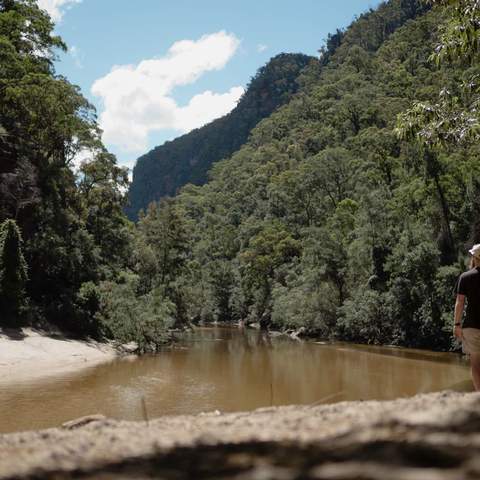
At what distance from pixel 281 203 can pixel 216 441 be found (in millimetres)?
82542

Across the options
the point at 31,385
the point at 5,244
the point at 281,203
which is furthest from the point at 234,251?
the point at 31,385

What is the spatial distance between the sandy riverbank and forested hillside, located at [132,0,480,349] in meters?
16.4

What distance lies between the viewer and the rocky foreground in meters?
2.10

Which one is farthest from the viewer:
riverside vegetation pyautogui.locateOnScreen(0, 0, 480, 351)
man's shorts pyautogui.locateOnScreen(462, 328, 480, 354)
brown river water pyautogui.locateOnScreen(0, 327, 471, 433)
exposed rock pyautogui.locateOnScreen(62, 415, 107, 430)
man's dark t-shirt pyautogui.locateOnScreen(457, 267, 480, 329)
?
riverside vegetation pyautogui.locateOnScreen(0, 0, 480, 351)

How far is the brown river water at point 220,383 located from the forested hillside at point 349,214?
6349 mm

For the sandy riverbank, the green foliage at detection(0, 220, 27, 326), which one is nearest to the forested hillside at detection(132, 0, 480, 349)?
the sandy riverbank

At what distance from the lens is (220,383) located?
2148 cm

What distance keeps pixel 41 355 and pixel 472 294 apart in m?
21.4

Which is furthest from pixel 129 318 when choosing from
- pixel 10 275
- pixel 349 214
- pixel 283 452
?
pixel 283 452

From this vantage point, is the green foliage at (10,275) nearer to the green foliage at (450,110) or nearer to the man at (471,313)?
the green foliage at (450,110)

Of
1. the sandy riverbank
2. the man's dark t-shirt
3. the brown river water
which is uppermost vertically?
the man's dark t-shirt

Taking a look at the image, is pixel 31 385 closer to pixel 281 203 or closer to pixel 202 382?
pixel 202 382

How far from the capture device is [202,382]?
21.9m

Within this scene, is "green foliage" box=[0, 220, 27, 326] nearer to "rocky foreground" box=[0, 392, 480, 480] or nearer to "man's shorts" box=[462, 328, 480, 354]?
"man's shorts" box=[462, 328, 480, 354]
